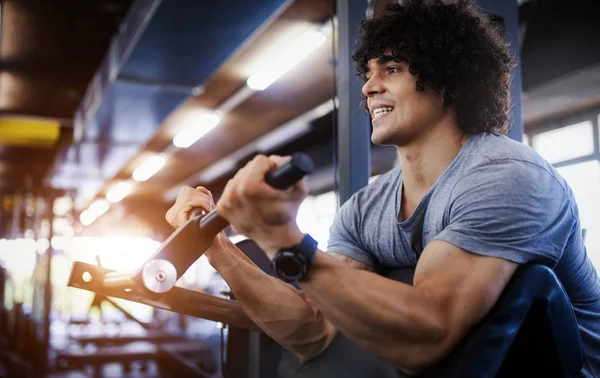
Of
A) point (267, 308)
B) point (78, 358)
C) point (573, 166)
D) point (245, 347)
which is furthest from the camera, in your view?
point (78, 358)

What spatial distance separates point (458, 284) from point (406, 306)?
109 millimetres

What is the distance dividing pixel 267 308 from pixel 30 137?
7361mm

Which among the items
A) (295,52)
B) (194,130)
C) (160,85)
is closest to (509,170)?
(295,52)

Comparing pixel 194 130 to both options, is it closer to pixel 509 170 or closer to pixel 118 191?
pixel 118 191

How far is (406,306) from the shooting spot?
2.97 ft

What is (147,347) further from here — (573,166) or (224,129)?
(573,166)

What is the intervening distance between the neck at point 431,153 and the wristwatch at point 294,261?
21.9 inches

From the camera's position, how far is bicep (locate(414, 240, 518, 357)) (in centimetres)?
92

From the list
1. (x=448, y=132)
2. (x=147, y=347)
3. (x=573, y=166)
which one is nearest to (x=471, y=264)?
(x=448, y=132)

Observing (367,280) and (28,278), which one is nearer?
(367,280)

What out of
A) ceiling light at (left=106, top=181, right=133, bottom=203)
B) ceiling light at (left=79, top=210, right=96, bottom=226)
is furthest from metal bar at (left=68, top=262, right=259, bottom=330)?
ceiling light at (left=79, top=210, right=96, bottom=226)

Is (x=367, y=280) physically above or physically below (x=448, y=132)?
below

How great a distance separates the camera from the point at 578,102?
477cm

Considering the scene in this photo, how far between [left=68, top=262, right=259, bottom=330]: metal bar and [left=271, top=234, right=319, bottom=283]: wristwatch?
0.36m
